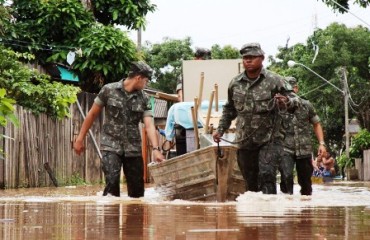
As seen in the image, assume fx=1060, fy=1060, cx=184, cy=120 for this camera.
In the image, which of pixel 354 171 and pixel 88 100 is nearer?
pixel 88 100

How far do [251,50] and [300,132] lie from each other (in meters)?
3.00

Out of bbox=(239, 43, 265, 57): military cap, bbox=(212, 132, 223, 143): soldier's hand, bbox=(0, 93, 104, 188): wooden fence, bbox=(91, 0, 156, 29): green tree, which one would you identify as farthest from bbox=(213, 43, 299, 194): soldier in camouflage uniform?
bbox=(91, 0, 156, 29): green tree

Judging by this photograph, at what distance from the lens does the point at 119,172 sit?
13.0 meters

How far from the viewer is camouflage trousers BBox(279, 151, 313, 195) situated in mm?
14695

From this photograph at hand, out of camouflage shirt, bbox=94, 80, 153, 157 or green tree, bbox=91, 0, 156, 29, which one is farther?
green tree, bbox=91, 0, 156, 29

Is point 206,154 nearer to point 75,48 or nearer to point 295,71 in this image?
point 75,48

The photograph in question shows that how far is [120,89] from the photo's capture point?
12.9m

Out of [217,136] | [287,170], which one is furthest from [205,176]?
[287,170]

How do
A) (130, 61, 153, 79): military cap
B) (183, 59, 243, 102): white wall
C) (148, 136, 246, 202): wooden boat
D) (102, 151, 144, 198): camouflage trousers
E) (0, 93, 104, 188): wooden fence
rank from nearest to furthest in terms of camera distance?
(130, 61, 153, 79): military cap → (102, 151, 144, 198): camouflage trousers → (148, 136, 246, 202): wooden boat → (183, 59, 243, 102): white wall → (0, 93, 104, 188): wooden fence

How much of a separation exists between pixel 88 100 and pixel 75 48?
4.38 metres

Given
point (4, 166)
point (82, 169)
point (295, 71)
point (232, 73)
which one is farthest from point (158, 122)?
point (232, 73)

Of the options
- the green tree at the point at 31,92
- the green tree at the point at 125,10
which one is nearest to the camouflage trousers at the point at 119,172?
the green tree at the point at 31,92

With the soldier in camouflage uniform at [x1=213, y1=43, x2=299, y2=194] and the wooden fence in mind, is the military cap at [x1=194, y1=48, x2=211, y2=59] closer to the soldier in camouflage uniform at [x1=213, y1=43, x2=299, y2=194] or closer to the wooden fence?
the soldier in camouflage uniform at [x1=213, y1=43, x2=299, y2=194]

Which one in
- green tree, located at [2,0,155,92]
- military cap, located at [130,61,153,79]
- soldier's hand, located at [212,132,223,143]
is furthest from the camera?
green tree, located at [2,0,155,92]
